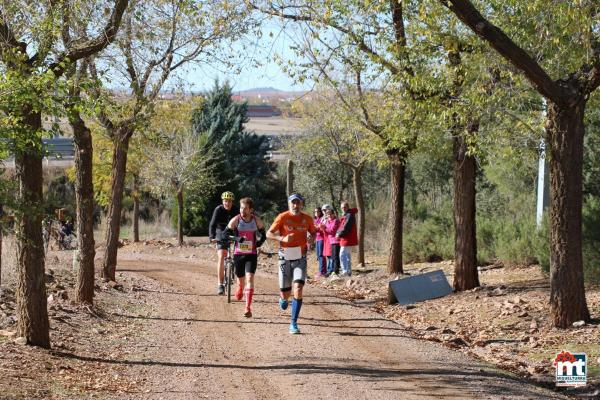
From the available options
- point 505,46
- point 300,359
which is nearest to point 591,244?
point 505,46

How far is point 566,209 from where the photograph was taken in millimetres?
12289

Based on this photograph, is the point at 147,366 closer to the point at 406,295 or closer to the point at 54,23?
the point at 54,23

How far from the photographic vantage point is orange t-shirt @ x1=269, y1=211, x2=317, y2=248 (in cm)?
1270

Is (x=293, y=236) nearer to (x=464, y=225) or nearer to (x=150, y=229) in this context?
(x=464, y=225)

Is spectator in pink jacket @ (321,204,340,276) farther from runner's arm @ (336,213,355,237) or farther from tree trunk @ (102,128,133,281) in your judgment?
tree trunk @ (102,128,133,281)

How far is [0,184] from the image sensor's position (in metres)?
8.01

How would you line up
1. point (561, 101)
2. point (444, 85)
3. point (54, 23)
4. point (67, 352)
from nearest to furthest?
point (54, 23), point (67, 352), point (561, 101), point (444, 85)

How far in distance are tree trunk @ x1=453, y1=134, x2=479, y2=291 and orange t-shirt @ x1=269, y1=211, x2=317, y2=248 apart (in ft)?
16.0

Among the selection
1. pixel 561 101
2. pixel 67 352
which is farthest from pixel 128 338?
pixel 561 101

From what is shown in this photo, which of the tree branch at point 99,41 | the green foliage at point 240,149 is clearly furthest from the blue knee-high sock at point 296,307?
the green foliage at point 240,149

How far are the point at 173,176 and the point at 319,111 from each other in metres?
7.53

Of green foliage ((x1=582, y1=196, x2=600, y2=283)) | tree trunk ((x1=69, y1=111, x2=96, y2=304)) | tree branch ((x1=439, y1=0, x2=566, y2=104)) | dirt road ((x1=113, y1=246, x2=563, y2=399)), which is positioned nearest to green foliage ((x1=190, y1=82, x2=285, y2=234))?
green foliage ((x1=582, y1=196, x2=600, y2=283))

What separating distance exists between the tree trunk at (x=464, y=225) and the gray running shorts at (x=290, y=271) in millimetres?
4965

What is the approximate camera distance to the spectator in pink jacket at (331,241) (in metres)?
21.1
